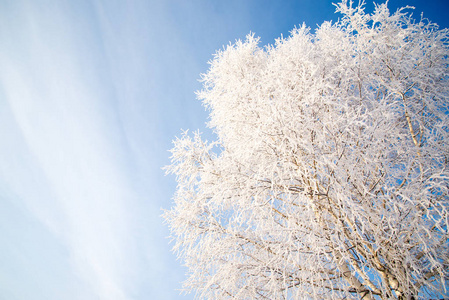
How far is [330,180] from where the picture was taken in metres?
2.68

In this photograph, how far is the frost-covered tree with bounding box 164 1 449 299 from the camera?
2.58 m

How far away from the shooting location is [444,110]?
13.3ft

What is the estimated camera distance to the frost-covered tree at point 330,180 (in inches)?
102

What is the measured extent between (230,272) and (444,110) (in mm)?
4763

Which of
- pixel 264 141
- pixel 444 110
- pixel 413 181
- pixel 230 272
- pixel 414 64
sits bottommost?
pixel 230 272

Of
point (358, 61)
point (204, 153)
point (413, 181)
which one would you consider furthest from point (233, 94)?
point (413, 181)

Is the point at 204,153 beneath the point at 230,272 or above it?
above

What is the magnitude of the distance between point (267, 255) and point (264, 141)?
74.0 inches

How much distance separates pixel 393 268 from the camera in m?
2.46

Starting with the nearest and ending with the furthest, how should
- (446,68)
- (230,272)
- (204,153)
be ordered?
(230,272) → (446,68) → (204,153)

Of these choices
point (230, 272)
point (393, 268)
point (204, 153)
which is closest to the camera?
point (393, 268)

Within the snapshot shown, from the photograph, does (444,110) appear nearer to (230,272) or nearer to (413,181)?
(413,181)

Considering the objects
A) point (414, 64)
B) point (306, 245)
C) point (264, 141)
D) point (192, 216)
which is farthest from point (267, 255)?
point (414, 64)

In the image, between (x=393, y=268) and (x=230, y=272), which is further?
(x=230, y=272)
